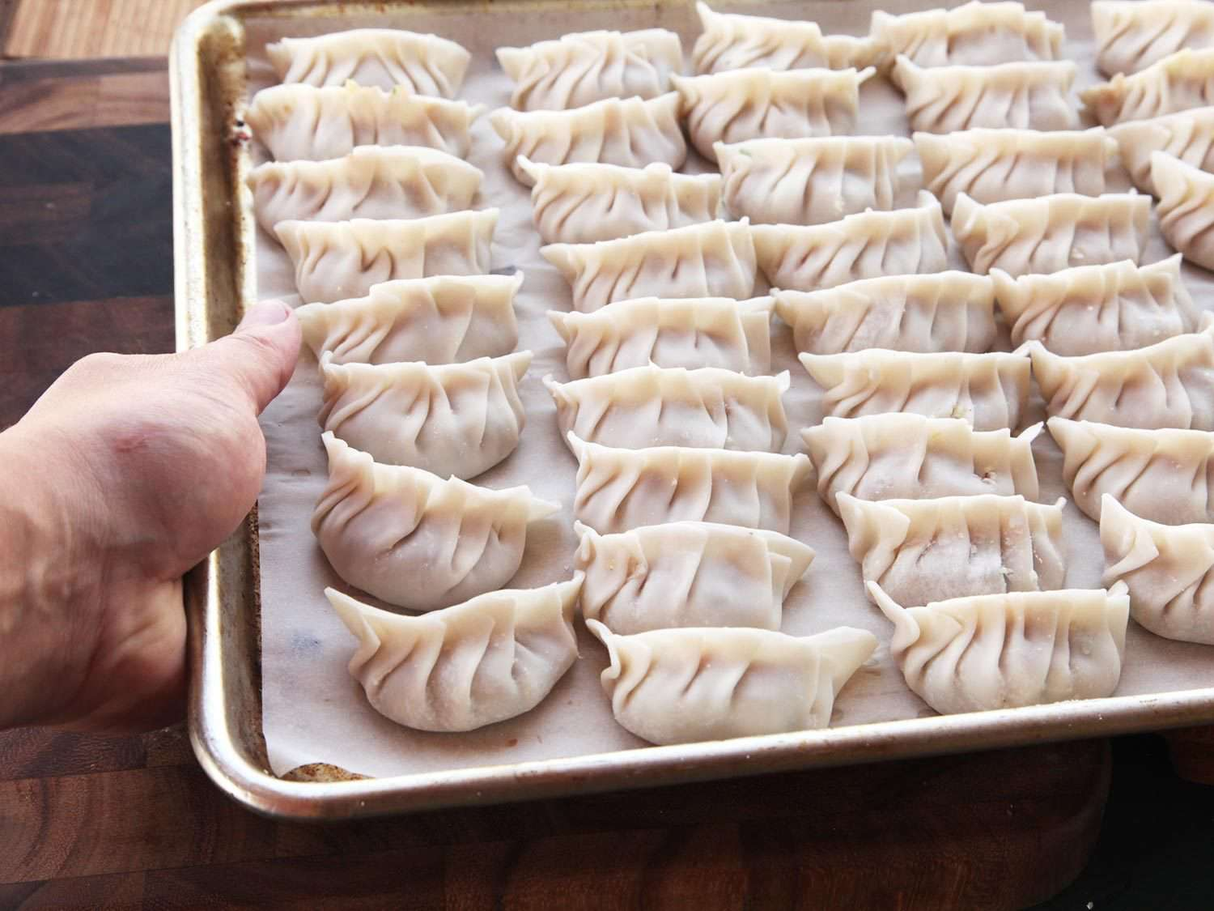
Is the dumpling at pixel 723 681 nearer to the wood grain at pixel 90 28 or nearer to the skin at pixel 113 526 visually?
the skin at pixel 113 526

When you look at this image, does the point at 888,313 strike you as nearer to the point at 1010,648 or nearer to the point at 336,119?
the point at 1010,648

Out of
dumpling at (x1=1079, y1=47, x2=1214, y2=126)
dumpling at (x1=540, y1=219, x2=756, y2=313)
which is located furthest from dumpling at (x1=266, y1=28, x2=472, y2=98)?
dumpling at (x1=1079, y1=47, x2=1214, y2=126)

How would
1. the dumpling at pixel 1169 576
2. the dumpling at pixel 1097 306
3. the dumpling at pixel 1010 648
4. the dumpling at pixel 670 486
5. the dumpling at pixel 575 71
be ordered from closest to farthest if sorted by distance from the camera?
the dumpling at pixel 1010 648 → the dumpling at pixel 1169 576 → the dumpling at pixel 670 486 → the dumpling at pixel 1097 306 → the dumpling at pixel 575 71

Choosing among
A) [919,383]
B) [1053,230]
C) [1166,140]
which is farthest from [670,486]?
[1166,140]

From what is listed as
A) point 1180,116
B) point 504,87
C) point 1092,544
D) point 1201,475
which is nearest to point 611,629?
point 1092,544

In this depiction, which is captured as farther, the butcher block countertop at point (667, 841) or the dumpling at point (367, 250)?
the dumpling at point (367, 250)

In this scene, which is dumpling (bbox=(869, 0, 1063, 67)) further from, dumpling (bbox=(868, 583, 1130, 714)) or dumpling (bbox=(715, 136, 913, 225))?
dumpling (bbox=(868, 583, 1130, 714))

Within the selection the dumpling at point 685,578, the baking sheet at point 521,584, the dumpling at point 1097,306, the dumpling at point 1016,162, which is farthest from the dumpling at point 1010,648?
the dumpling at point 1016,162
